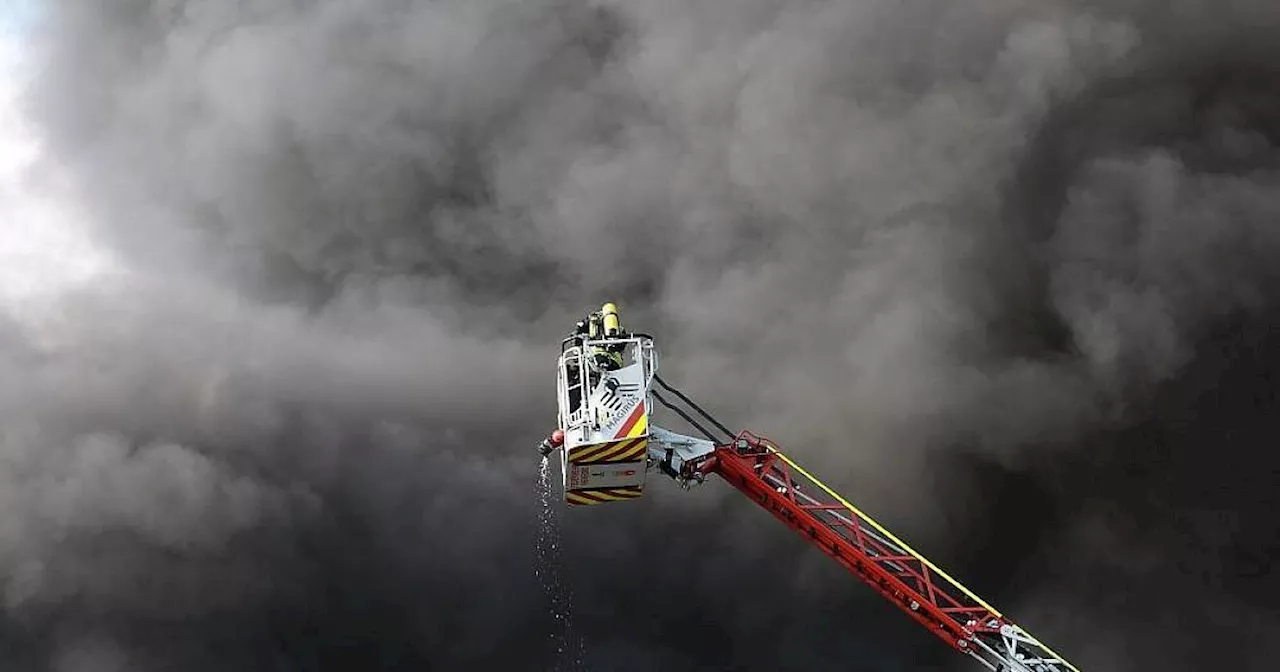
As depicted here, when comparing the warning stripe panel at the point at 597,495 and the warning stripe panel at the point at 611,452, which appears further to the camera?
the warning stripe panel at the point at 597,495

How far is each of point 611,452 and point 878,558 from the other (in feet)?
32.6

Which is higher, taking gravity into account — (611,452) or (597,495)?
(611,452)

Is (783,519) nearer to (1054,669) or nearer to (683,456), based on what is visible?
(683,456)

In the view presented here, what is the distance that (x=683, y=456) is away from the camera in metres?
34.8

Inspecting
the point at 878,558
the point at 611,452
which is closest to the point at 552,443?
the point at 611,452

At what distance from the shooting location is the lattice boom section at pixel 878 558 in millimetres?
34625

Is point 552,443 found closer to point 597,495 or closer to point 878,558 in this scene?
point 597,495

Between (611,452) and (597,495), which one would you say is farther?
(597,495)

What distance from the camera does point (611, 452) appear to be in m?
31.8

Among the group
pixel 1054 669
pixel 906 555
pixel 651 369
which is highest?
pixel 651 369

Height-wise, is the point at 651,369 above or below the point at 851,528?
above

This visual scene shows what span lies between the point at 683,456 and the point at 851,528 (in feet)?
20.3

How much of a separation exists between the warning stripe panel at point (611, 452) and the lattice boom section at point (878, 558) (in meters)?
4.26

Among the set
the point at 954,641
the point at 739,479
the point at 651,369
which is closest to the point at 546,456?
the point at 651,369
